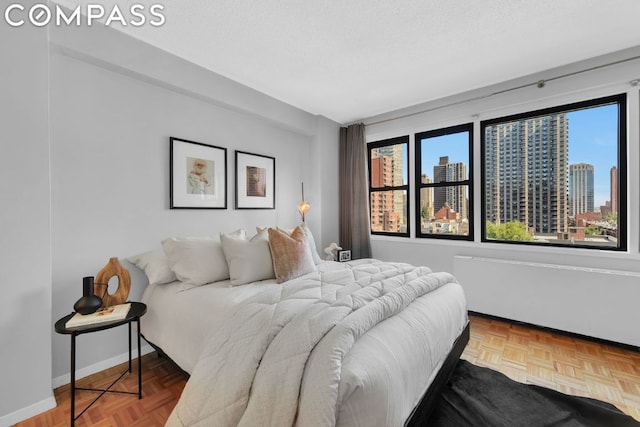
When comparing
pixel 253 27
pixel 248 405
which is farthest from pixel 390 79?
pixel 248 405

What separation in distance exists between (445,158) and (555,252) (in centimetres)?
154

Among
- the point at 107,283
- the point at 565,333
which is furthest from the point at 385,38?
the point at 565,333

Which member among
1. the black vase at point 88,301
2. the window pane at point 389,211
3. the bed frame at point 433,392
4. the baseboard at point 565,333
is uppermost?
the window pane at point 389,211

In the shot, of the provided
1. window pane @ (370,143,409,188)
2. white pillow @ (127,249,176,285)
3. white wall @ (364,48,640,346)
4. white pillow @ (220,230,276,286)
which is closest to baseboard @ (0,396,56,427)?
white pillow @ (127,249,176,285)

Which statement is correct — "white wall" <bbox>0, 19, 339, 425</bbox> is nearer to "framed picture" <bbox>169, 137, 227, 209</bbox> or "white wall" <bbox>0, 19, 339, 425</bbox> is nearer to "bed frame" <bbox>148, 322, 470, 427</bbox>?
"framed picture" <bbox>169, 137, 227, 209</bbox>

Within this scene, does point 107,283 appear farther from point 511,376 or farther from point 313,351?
point 511,376

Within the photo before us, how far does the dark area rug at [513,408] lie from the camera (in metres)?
1.62

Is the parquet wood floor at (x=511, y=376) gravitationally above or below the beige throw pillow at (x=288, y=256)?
below

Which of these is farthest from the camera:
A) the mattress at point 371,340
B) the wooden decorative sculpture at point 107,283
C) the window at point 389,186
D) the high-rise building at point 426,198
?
the window at point 389,186

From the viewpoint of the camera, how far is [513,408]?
1.73m

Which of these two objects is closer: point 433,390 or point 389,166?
point 433,390

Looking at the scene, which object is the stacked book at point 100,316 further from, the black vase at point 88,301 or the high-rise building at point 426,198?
the high-rise building at point 426,198

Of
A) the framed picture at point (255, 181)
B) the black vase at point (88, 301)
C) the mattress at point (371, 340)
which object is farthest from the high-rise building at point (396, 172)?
the black vase at point (88, 301)

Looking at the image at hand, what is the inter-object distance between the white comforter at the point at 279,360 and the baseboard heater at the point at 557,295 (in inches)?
76.2
